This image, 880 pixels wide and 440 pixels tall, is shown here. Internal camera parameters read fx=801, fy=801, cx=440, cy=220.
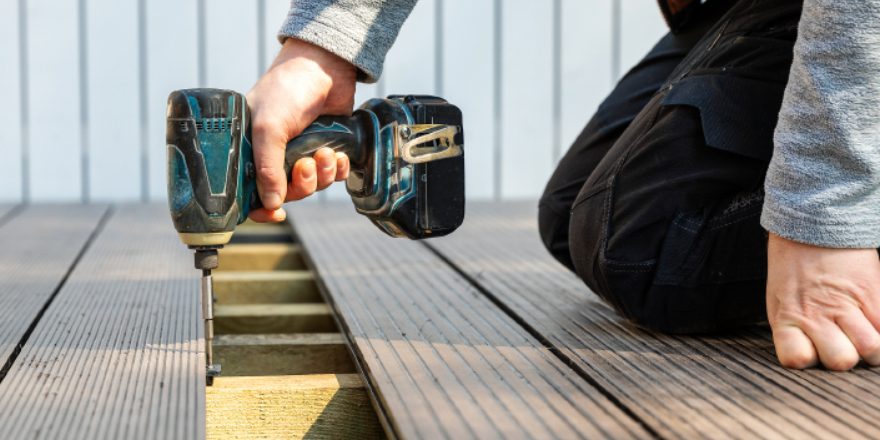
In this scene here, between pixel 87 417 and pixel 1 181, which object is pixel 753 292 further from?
pixel 1 181

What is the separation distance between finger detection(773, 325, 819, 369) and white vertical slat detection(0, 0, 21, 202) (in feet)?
9.83

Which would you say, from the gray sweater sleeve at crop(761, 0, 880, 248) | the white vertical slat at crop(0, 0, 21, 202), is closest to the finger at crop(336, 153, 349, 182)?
the gray sweater sleeve at crop(761, 0, 880, 248)

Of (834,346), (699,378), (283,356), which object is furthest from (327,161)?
(834,346)

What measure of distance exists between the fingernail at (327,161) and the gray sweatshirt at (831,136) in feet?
1.92

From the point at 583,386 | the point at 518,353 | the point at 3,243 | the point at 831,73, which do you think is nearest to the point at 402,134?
the point at 518,353

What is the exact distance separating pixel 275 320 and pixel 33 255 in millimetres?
696

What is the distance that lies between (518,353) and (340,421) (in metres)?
0.25

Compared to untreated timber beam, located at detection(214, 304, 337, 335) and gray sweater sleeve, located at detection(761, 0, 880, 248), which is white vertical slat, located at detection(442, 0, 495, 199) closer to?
untreated timber beam, located at detection(214, 304, 337, 335)

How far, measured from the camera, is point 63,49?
308 cm

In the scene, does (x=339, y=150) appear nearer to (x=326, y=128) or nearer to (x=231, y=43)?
(x=326, y=128)

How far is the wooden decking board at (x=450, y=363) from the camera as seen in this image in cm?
80

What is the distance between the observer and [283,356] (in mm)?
1210

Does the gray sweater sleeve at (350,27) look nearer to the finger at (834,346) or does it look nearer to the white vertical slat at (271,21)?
the finger at (834,346)

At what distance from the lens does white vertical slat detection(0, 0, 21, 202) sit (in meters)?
3.03
